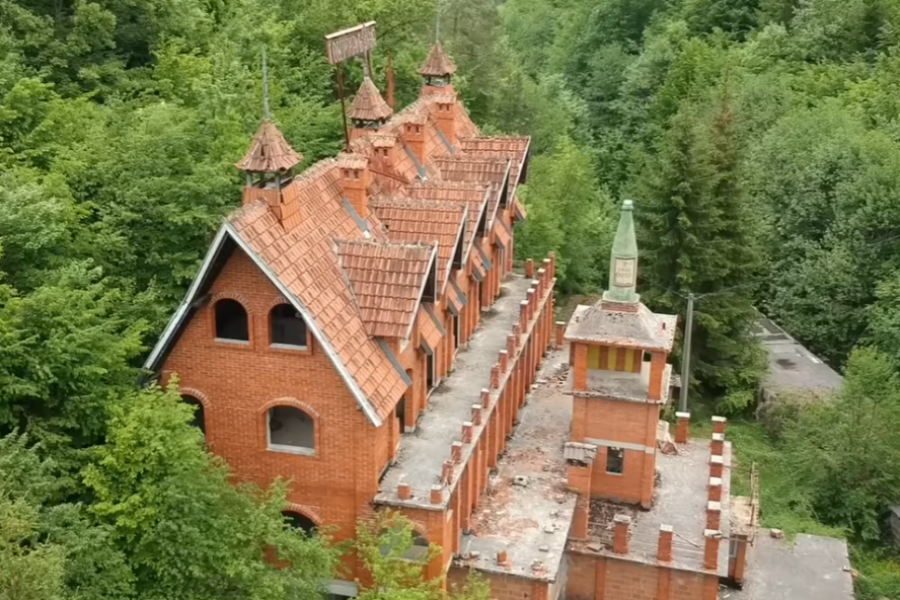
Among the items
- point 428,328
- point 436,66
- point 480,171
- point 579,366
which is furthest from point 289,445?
point 436,66

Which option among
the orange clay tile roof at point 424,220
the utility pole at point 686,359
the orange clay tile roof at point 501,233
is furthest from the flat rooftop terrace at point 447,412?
the utility pole at point 686,359

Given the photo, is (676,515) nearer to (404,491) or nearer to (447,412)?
(447,412)

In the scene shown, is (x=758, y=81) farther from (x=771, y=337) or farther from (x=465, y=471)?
(x=465, y=471)

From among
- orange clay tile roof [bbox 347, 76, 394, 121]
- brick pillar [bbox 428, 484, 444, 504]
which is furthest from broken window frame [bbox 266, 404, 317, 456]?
orange clay tile roof [bbox 347, 76, 394, 121]

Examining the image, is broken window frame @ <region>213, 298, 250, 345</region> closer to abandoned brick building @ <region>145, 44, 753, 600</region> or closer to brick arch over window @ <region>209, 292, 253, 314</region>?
abandoned brick building @ <region>145, 44, 753, 600</region>

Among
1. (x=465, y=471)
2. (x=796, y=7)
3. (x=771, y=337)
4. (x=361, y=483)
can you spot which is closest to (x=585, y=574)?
(x=465, y=471)

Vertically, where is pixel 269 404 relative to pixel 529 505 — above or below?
above
